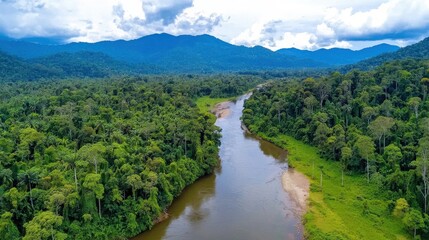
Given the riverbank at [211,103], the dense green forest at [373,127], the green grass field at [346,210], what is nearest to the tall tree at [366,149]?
the dense green forest at [373,127]

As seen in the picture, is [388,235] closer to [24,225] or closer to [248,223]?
[248,223]

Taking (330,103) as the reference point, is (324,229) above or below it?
below

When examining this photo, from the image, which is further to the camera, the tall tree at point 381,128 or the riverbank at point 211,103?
the riverbank at point 211,103

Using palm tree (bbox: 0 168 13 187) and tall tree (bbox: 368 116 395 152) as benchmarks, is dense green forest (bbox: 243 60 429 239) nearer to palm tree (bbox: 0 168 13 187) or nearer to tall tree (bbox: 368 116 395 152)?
tall tree (bbox: 368 116 395 152)

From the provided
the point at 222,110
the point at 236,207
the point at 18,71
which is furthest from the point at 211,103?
the point at 18,71

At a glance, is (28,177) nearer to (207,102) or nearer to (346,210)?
(346,210)

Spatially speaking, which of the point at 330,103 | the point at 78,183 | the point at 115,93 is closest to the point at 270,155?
the point at 330,103

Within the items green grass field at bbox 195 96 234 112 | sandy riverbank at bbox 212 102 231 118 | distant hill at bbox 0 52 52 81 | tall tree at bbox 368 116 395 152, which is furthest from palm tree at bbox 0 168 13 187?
distant hill at bbox 0 52 52 81

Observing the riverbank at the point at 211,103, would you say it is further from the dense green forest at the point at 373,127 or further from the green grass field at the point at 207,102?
the dense green forest at the point at 373,127
